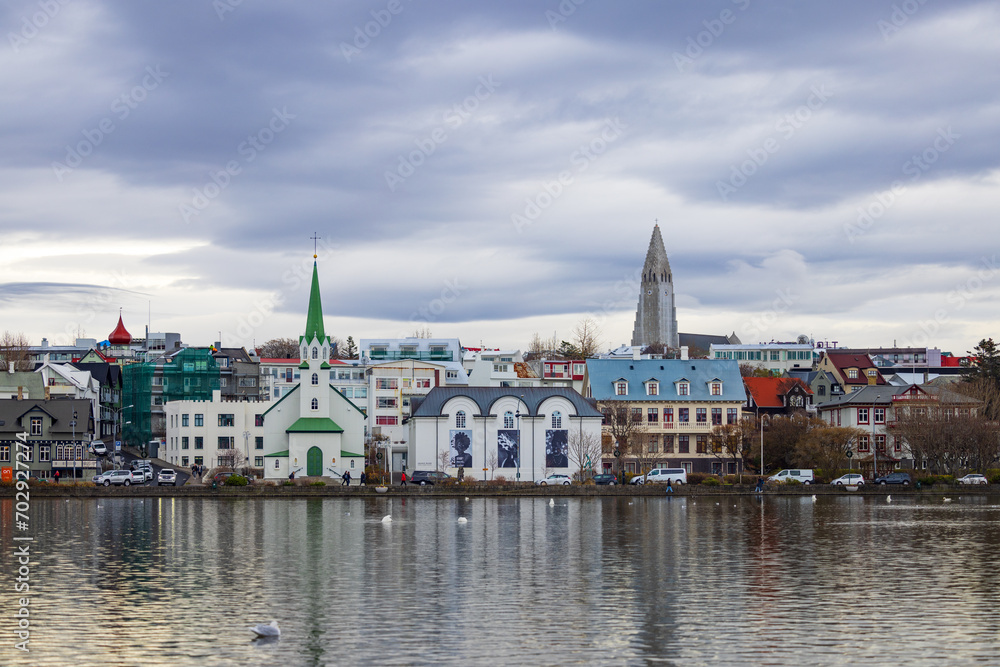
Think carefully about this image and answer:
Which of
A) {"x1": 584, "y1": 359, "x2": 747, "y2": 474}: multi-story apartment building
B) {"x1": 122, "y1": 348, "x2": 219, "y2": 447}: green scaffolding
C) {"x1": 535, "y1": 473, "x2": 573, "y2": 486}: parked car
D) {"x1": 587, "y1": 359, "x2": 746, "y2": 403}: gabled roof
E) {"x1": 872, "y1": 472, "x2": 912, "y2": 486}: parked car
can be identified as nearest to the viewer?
{"x1": 872, "y1": 472, "x2": 912, "y2": 486}: parked car

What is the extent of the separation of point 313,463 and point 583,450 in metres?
22.8

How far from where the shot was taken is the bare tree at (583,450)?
97.8m

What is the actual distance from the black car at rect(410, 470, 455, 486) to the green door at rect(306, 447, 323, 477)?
28.4 ft

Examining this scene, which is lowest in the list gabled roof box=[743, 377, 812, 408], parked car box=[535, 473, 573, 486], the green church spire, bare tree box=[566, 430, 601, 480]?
parked car box=[535, 473, 573, 486]

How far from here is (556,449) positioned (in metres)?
98.8

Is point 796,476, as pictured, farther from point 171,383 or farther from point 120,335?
point 120,335

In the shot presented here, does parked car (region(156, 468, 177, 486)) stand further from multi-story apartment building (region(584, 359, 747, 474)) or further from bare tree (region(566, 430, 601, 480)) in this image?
multi-story apartment building (region(584, 359, 747, 474))

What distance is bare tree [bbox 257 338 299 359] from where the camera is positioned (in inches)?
7385

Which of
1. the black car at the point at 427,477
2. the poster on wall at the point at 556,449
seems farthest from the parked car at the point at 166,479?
the poster on wall at the point at 556,449

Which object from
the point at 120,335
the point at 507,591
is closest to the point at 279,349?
the point at 120,335

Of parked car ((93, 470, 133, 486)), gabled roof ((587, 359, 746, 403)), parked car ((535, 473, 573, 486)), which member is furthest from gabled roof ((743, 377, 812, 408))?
parked car ((93, 470, 133, 486))

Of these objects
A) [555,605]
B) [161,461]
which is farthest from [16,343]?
[555,605]

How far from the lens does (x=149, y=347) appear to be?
17638 centimetres

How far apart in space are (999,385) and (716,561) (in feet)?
284
